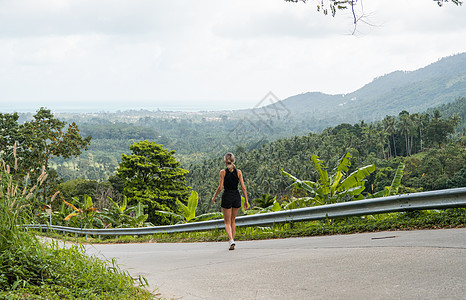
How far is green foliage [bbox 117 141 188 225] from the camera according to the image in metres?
46.1

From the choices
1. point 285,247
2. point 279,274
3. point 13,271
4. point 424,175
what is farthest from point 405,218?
point 424,175

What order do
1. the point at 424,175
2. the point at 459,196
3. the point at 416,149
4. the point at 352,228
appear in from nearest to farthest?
the point at 459,196 → the point at 352,228 → the point at 424,175 → the point at 416,149

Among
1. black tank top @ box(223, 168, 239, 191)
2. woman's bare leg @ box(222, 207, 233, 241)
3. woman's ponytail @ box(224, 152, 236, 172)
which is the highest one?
woman's ponytail @ box(224, 152, 236, 172)

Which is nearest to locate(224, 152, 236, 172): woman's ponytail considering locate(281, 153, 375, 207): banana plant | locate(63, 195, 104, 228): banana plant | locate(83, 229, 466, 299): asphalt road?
locate(83, 229, 466, 299): asphalt road

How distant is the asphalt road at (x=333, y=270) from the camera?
4.88 meters

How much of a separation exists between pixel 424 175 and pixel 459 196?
85.1 m

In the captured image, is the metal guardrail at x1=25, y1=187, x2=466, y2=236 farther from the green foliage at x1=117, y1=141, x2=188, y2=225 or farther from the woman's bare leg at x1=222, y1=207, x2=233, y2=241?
the green foliage at x1=117, y1=141, x2=188, y2=225

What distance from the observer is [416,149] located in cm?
12538

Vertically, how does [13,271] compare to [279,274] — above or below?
above

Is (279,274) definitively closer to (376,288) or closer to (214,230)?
(376,288)

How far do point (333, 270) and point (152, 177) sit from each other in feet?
143

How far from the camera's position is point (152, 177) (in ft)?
159

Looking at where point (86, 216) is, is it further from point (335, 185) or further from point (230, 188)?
point (230, 188)

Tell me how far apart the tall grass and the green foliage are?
131ft
